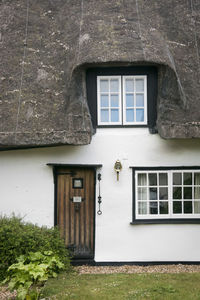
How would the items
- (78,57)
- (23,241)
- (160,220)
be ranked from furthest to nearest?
(160,220) → (78,57) → (23,241)

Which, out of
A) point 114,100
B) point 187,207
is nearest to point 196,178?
point 187,207

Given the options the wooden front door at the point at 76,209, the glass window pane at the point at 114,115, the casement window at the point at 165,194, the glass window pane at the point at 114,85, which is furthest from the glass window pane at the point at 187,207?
the glass window pane at the point at 114,85

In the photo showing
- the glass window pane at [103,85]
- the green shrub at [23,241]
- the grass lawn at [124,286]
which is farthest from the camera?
the glass window pane at [103,85]

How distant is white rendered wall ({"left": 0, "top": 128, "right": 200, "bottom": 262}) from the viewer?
9164 mm

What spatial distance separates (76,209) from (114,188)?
3.51 feet

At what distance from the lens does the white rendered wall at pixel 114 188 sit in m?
9.16

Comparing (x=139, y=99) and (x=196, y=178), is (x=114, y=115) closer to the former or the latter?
(x=139, y=99)

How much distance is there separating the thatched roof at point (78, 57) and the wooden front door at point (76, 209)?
3.97 ft

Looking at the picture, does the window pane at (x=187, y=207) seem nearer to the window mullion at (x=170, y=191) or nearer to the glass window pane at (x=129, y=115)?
the window mullion at (x=170, y=191)

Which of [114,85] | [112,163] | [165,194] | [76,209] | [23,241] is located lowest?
[23,241]

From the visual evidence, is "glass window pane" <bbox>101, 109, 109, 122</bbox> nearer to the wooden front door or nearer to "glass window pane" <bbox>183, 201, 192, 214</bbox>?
the wooden front door

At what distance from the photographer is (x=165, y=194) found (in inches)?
367

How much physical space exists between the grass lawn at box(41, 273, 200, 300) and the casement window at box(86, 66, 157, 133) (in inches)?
139

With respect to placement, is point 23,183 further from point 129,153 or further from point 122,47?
point 122,47
